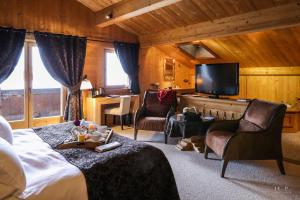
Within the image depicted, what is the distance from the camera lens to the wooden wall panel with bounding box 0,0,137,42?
171 inches

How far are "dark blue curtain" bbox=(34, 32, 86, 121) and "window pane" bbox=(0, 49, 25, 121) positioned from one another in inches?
19.4

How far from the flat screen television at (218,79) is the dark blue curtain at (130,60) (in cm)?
170

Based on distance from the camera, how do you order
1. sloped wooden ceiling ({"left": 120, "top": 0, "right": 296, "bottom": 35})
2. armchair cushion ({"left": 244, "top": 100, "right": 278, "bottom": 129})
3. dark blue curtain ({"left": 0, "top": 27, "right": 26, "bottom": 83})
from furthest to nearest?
1. dark blue curtain ({"left": 0, "top": 27, "right": 26, "bottom": 83})
2. sloped wooden ceiling ({"left": 120, "top": 0, "right": 296, "bottom": 35})
3. armchair cushion ({"left": 244, "top": 100, "right": 278, "bottom": 129})

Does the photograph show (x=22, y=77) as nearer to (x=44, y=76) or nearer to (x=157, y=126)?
(x=44, y=76)

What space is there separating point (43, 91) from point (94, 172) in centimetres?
394

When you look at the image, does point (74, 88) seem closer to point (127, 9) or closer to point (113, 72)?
point (113, 72)

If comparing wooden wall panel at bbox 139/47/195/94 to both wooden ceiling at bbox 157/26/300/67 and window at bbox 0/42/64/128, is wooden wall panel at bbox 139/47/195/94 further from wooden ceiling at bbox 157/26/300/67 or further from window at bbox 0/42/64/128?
window at bbox 0/42/64/128

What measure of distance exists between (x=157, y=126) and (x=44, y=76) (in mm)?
2610

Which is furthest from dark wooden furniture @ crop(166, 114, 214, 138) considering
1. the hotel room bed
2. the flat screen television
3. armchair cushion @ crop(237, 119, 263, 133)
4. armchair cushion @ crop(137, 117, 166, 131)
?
the hotel room bed

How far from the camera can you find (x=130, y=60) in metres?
6.15

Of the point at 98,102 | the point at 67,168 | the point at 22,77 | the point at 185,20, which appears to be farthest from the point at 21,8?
the point at 67,168

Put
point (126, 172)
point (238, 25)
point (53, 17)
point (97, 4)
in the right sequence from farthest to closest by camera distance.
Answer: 1. point (97, 4)
2. point (53, 17)
3. point (238, 25)
4. point (126, 172)

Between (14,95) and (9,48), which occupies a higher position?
(9,48)

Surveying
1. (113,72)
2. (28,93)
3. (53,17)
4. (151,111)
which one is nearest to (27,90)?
(28,93)
